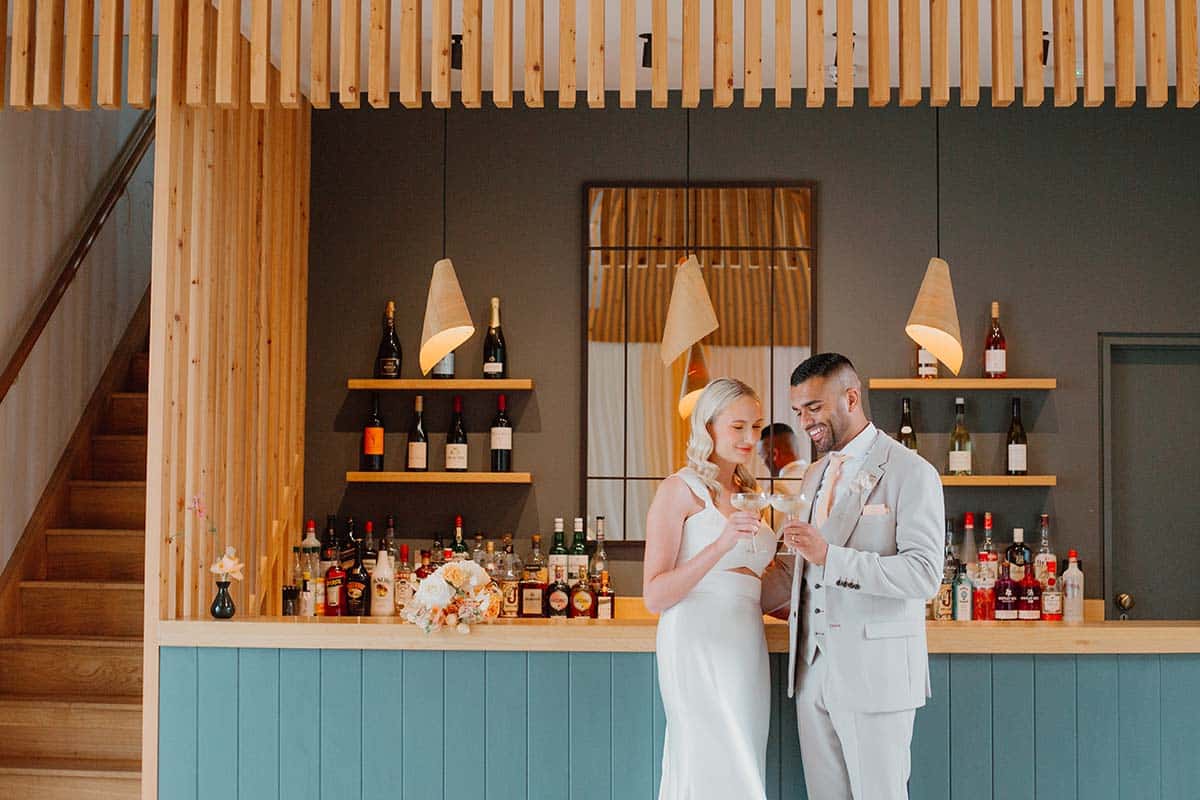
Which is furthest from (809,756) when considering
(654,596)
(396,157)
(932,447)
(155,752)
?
(396,157)

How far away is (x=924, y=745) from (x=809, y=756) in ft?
1.40

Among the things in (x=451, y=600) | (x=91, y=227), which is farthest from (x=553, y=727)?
(x=91, y=227)

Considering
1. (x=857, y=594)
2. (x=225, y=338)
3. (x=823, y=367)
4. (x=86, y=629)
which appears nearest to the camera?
(x=857, y=594)

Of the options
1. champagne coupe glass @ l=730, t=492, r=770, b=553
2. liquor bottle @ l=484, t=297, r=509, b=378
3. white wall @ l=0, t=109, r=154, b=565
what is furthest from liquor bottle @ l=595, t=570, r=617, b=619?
white wall @ l=0, t=109, r=154, b=565

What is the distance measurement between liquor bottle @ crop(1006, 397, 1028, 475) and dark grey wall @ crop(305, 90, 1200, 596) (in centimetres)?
6

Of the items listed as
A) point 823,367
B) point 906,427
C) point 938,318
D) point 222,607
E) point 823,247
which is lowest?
point 222,607

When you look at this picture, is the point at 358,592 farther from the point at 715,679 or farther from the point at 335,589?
the point at 715,679

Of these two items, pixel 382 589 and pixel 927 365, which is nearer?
pixel 382 589

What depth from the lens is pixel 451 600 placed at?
346cm

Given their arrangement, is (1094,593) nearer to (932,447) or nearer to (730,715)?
(932,447)

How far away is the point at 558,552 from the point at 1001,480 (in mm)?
1809

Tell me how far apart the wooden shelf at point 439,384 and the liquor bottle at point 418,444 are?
12 cm

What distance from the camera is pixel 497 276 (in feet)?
17.3

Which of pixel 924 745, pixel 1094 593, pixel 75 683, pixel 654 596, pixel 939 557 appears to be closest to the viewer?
pixel 939 557
